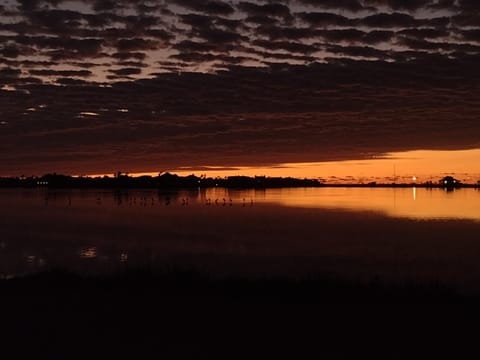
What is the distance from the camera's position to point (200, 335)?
12812mm

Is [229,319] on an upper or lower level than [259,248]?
upper

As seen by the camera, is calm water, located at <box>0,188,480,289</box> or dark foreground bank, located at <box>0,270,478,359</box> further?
calm water, located at <box>0,188,480,289</box>

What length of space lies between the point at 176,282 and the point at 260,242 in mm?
25479

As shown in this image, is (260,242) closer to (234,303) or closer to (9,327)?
(234,303)

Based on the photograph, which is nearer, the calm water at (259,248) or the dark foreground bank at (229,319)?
the dark foreground bank at (229,319)

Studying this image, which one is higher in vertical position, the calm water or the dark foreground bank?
the dark foreground bank

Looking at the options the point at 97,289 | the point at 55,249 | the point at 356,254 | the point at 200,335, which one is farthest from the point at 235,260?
the point at 200,335

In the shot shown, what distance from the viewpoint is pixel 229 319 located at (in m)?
14.4

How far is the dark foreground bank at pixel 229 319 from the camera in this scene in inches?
466

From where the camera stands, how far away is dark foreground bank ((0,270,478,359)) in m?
11.8

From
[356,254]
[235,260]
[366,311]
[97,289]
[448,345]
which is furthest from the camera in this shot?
[356,254]

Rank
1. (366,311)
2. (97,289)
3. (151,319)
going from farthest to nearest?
A: (97,289)
(366,311)
(151,319)

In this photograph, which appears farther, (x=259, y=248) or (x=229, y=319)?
(x=259, y=248)

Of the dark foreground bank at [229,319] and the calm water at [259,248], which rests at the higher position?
the dark foreground bank at [229,319]
